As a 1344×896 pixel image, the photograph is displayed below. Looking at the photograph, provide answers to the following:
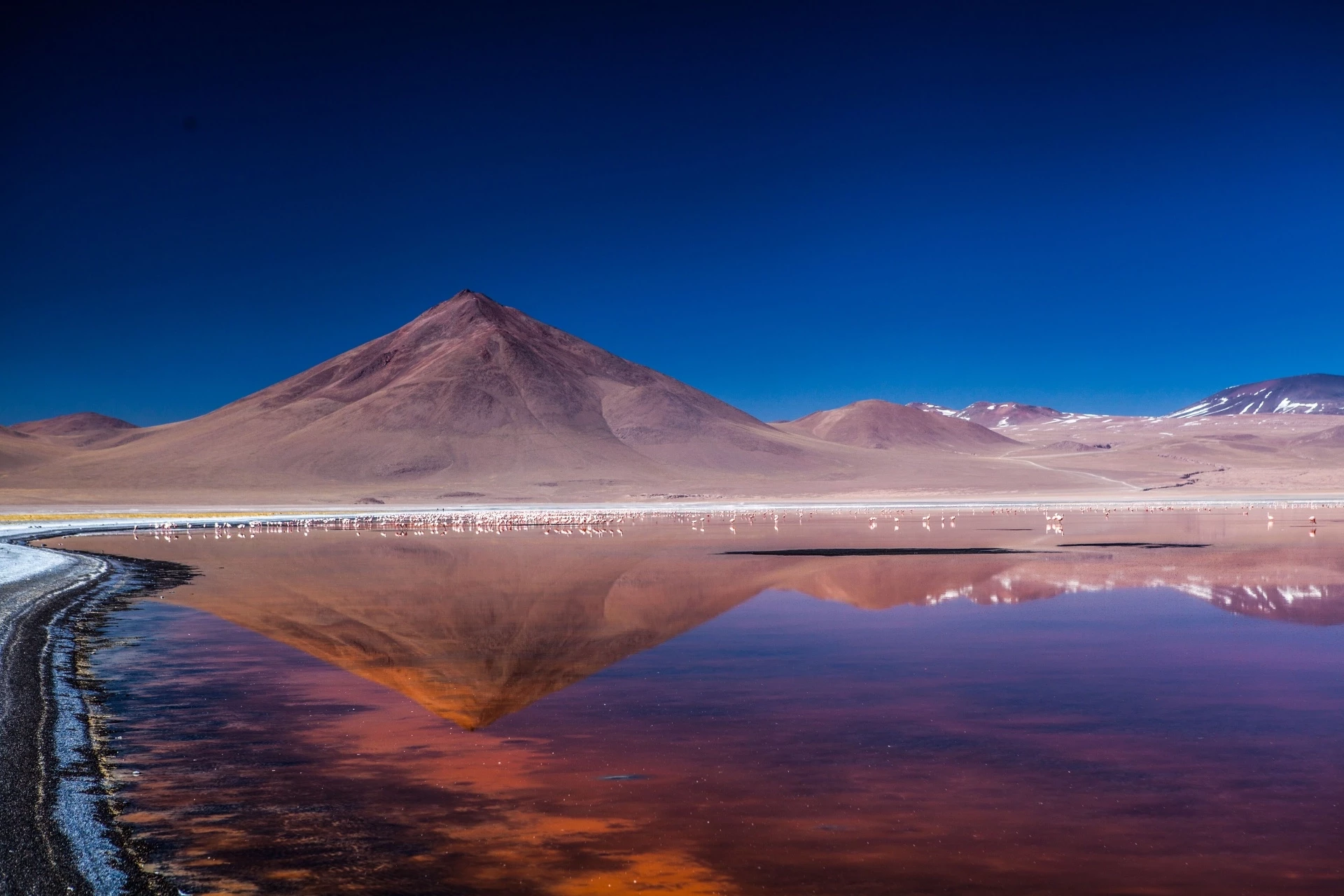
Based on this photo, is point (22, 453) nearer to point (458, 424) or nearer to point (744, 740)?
point (458, 424)

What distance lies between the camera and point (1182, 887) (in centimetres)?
612

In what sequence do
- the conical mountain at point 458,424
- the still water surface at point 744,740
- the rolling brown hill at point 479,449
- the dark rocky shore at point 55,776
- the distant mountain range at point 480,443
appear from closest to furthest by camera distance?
1. the dark rocky shore at point 55,776
2. the still water surface at point 744,740
3. the rolling brown hill at point 479,449
4. the distant mountain range at point 480,443
5. the conical mountain at point 458,424

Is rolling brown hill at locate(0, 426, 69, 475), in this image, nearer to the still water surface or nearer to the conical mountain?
the conical mountain

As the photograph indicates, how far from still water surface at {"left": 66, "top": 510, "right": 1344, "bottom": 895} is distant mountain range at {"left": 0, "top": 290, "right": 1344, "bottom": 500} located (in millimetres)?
82123

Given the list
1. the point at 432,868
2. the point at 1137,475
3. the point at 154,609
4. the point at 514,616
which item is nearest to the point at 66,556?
the point at 154,609

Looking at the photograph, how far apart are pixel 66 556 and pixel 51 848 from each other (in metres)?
27.0

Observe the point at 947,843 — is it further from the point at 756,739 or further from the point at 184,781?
the point at 184,781

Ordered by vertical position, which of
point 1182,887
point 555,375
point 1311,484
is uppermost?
point 555,375

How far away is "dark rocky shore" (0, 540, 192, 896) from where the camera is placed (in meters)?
6.21

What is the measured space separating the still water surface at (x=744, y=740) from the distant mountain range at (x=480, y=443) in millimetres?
82123

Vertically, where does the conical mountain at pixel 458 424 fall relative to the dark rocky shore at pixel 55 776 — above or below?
above

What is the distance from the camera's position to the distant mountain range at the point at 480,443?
10862 centimetres

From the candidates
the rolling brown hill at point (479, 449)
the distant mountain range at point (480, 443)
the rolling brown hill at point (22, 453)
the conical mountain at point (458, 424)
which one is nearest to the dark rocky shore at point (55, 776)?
the rolling brown hill at point (479, 449)

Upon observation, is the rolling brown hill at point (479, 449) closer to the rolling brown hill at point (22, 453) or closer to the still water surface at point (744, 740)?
the rolling brown hill at point (22, 453)
